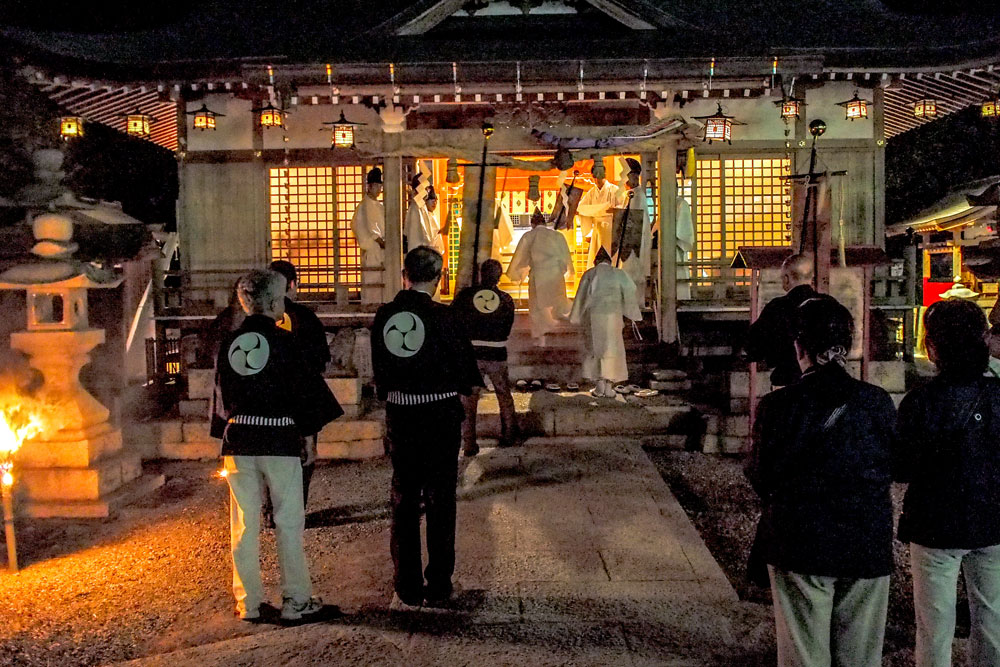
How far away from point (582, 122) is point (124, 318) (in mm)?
7648

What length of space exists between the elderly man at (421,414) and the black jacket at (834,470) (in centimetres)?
209

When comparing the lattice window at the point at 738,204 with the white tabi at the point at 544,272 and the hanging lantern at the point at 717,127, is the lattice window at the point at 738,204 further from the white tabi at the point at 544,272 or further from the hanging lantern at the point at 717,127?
the white tabi at the point at 544,272

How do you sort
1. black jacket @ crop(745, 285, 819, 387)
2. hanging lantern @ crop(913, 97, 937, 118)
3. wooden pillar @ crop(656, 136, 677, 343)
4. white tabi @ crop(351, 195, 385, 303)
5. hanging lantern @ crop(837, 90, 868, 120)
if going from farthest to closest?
hanging lantern @ crop(913, 97, 937, 118) → white tabi @ crop(351, 195, 385, 303) → hanging lantern @ crop(837, 90, 868, 120) → wooden pillar @ crop(656, 136, 677, 343) → black jacket @ crop(745, 285, 819, 387)

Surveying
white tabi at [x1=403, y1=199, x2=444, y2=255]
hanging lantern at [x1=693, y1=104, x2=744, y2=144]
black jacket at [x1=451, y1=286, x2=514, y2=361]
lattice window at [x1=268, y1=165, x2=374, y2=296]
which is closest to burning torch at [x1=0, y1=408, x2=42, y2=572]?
black jacket at [x1=451, y1=286, x2=514, y2=361]

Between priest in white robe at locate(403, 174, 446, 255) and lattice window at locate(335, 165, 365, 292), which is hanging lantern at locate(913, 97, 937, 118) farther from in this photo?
lattice window at locate(335, 165, 365, 292)

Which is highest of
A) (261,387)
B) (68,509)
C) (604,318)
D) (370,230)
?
(370,230)

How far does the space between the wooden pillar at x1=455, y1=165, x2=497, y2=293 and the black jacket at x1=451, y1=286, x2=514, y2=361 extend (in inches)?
130

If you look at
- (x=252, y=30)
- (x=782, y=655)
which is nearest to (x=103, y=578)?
(x=782, y=655)

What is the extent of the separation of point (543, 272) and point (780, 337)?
626cm

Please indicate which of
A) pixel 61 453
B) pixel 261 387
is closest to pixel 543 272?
pixel 61 453

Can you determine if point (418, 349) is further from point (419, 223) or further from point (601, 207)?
point (601, 207)

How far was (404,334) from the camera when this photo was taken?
14.3 feet

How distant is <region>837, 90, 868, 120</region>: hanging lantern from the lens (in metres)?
11.8

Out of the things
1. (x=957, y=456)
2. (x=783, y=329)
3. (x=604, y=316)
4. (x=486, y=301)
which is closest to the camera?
(x=957, y=456)
